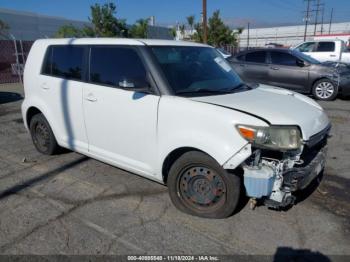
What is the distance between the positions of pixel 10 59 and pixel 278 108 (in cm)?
1577

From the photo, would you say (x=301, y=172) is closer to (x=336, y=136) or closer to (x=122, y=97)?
(x=122, y=97)

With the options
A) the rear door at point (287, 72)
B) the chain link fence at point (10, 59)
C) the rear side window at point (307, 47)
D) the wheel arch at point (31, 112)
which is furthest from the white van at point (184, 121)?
the rear side window at point (307, 47)

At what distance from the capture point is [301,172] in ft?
9.58

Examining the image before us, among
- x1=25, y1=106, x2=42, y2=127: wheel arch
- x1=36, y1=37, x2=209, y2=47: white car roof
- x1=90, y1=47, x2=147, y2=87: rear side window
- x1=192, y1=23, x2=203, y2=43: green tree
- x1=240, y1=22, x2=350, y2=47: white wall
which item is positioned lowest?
x1=25, y1=106, x2=42, y2=127: wheel arch

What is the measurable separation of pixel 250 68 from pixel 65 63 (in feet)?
25.9

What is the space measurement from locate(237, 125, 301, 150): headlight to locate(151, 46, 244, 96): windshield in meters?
0.78

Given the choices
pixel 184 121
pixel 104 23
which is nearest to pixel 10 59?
pixel 104 23

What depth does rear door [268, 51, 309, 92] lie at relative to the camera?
10086 millimetres

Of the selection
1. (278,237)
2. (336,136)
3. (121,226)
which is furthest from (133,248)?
(336,136)

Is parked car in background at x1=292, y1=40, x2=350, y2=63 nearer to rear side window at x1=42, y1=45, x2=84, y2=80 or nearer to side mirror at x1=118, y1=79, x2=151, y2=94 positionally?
rear side window at x1=42, y1=45, x2=84, y2=80

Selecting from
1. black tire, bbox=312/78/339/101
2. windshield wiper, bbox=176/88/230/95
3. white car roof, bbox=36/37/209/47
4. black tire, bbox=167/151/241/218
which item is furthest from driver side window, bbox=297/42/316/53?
black tire, bbox=167/151/241/218

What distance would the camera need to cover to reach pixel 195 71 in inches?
145

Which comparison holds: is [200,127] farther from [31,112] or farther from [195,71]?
[31,112]

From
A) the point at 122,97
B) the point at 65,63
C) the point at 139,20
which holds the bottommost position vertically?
the point at 122,97
